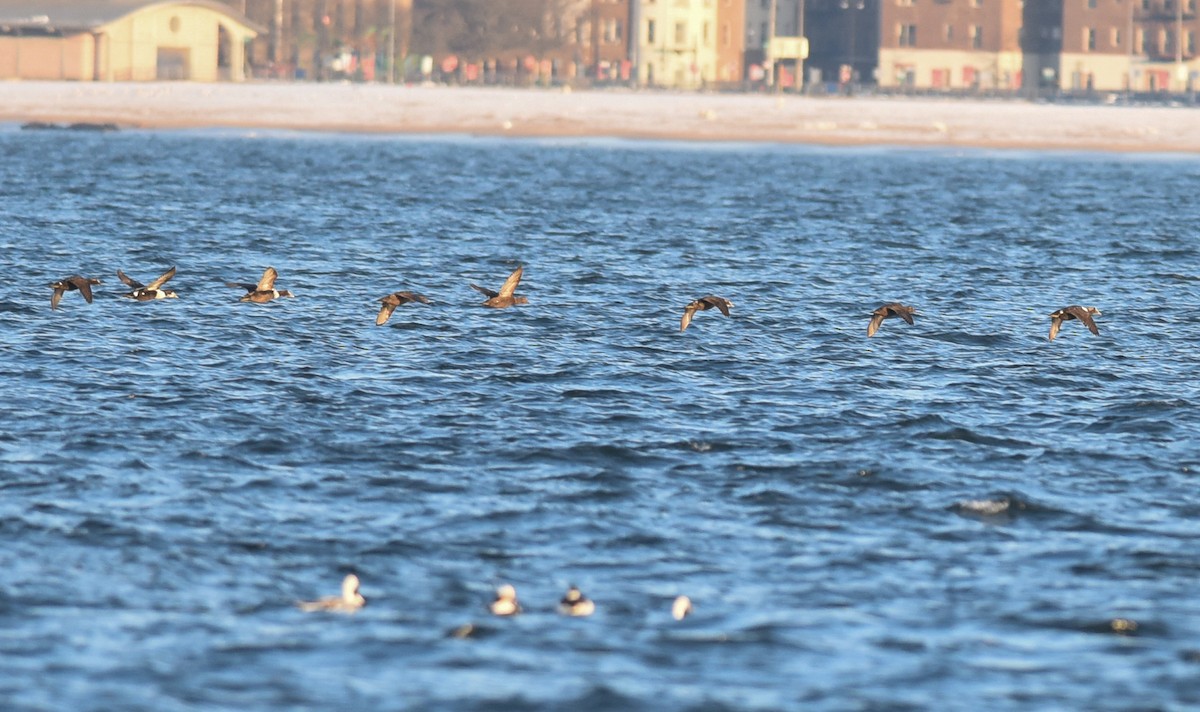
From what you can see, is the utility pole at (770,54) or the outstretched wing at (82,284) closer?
the outstretched wing at (82,284)

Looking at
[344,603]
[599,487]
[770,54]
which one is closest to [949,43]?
[770,54]

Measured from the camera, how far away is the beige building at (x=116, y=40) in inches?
5605

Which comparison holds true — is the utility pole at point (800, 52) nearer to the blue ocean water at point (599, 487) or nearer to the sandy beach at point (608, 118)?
the sandy beach at point (608, 118)

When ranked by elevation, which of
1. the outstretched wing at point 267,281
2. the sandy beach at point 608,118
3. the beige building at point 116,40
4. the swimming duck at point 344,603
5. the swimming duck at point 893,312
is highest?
the beige building at point 116,40

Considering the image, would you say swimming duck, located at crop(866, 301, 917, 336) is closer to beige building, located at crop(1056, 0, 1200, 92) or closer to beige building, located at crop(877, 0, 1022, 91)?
beige building, located at crop(1056, 0, 1200, 92)

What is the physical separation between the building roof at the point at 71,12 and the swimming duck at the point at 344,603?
132 metres

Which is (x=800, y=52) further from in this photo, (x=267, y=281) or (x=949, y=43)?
(x=267, y=281)

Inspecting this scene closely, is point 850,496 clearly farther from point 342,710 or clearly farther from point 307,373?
point 307,373

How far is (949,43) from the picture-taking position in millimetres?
184750

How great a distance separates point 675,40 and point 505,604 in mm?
181415

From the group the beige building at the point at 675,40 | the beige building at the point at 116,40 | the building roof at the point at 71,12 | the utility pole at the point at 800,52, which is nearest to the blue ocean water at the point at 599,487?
the beige building at the point at 116,40

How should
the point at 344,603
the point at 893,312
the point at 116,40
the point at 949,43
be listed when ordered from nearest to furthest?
the point at 344,603 → the point at 893,312 → the point at 116,40 → the point at 949,43

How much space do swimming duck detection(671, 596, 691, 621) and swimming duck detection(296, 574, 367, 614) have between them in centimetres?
258

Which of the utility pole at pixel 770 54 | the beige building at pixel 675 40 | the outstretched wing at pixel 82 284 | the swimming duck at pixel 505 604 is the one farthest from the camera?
the beige building at pixel 675 40
